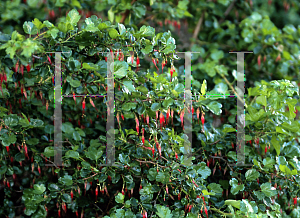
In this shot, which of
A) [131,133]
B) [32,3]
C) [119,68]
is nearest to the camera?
[119,68]

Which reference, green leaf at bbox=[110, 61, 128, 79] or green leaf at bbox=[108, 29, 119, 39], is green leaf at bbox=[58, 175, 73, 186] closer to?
green leaf at bbox=[110, 61, 128, 79]

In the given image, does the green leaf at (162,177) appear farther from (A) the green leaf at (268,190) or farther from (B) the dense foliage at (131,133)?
(A) the green leaf at (268,190)

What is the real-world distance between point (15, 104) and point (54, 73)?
41 centimetres

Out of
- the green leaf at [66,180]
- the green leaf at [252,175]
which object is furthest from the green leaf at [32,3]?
the green leaf at [252,175]

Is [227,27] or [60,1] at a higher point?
[60,1]

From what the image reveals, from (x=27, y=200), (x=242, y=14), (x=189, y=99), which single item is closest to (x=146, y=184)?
(x=189, y=99)

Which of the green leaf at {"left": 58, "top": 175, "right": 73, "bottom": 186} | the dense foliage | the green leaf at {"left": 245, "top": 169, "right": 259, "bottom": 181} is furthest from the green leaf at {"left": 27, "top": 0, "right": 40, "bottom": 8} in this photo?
the green leaf at {"left": 245, "top": 169, "right": 259, "bottom": 181}

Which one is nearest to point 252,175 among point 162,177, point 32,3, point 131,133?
point 162,177

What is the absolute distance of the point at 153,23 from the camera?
7.86ft

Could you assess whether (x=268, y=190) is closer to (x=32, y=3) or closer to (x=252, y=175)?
(x=252, y=175)

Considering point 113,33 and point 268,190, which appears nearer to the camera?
point 113,33

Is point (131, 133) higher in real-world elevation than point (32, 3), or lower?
lower

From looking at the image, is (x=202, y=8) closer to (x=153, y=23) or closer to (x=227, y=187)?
(x=153, y=23)

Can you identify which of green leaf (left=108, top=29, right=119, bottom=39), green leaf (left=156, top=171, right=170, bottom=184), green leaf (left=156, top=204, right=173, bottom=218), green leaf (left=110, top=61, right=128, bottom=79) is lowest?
green leaf (left=156, top=204, right=173, bottom=218)
